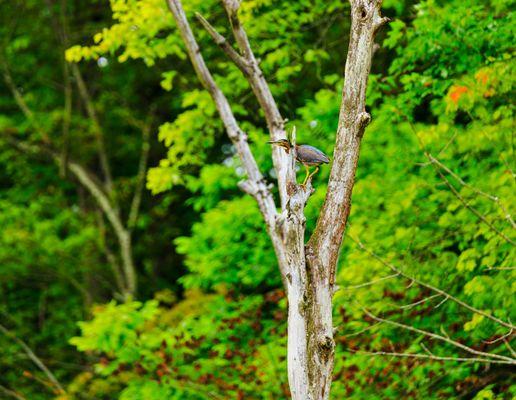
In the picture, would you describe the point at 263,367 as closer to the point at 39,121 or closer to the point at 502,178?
the point at 502,178

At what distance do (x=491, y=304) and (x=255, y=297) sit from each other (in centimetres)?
294

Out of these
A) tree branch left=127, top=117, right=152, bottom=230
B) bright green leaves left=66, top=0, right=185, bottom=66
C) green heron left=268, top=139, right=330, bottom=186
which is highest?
bright green leaves left=66, top=0, right=185, bottom=66

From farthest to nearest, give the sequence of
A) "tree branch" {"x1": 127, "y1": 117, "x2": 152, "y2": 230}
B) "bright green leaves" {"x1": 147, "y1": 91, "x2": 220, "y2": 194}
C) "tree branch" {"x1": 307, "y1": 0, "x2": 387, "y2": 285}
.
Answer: "tree branch" {"x1": 127, "y1": 117, "x2": 152, "y2": 230}
"bright green leaves" {"x1": 147, "y1": 91, "x2": 220, "y2": 194}
"tree branch" {"x1": 307, "y1": 0, "x2": 387, "y2": 285}

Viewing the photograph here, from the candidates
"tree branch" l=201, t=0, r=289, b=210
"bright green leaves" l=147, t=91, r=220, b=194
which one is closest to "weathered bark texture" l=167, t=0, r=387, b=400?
"tree branch" l=201, t=0, r=289, b=210

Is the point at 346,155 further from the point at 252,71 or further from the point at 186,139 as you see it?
the point at 186,139

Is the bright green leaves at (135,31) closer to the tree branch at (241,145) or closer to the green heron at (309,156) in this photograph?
the tree branch at (241,145)

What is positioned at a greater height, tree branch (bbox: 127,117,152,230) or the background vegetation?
the background vegetation

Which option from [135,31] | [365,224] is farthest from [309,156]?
[135,31]

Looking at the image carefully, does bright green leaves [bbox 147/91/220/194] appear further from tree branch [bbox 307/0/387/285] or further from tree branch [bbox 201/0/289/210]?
tree branch [bbox 307/0/387/285]

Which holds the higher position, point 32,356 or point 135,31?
point 135,31

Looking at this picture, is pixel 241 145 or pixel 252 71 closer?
pixel 252 71

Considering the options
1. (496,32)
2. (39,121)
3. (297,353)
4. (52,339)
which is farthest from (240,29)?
(52,339)

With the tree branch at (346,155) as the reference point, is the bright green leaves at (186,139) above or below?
below

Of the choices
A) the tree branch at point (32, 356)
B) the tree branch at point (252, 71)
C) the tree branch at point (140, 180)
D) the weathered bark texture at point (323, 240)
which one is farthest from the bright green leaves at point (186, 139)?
the tree branch at point (140, 180)
